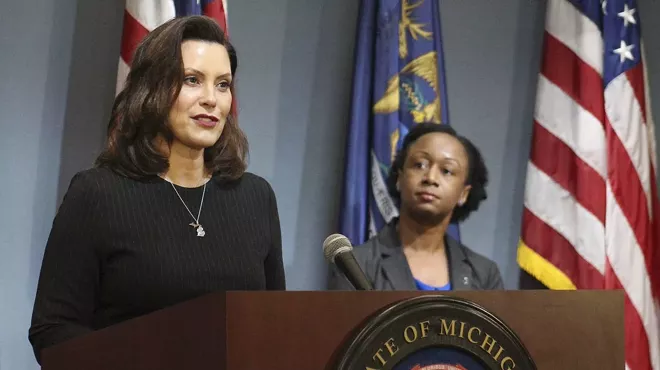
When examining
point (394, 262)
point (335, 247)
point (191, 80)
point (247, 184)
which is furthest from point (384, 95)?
point (335, 247)

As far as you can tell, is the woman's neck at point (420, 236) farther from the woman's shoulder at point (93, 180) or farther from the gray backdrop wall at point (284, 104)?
the woman's shoulder at point (93, 180)

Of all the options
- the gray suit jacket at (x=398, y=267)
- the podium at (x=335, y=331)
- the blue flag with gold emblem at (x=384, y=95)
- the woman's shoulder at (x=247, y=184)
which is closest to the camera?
the podium at (x=335, y=331)

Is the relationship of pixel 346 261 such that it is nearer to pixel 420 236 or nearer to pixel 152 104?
pixel 152 104

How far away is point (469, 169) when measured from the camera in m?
3.53

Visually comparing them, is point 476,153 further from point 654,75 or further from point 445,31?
point 654,75

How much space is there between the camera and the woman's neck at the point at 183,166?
6.45 ft

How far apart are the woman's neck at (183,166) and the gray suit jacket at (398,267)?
1.18 metres

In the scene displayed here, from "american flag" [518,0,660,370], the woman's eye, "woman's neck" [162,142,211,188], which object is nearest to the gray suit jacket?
"american flag" [518,0,660,370]

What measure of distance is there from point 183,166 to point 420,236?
1.49 meters

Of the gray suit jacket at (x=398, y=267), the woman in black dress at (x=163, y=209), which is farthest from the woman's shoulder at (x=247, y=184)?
the gray suit jacket at (x=398, y=267)

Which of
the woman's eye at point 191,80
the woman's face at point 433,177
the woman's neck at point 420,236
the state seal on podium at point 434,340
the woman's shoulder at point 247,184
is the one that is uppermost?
the woman's face at point 433,177

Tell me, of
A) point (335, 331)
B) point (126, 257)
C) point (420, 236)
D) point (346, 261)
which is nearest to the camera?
point (335, 331)

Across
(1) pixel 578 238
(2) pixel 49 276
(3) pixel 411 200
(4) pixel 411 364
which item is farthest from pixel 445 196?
(4) pixel 411 364

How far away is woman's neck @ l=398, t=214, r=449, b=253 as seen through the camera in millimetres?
3324
